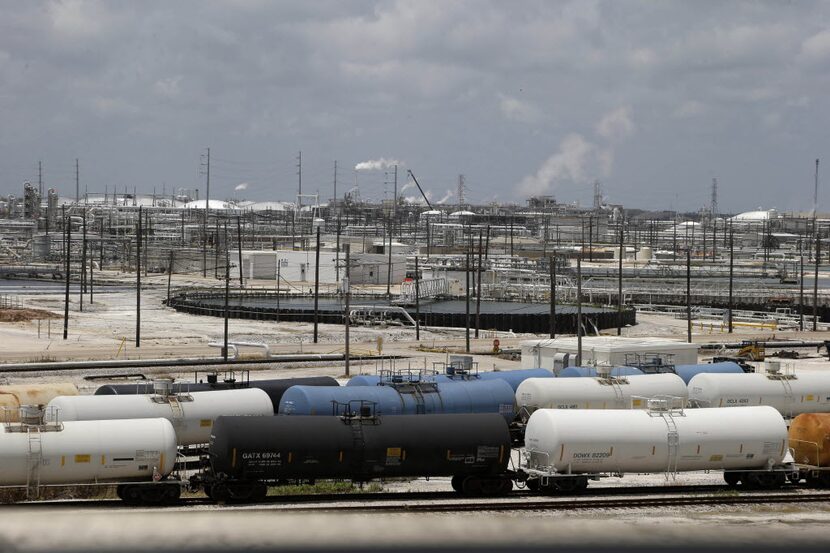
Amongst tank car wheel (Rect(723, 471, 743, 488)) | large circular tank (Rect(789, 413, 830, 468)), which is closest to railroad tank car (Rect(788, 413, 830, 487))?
large circular tank (Rect(789, 413, 830, 468))

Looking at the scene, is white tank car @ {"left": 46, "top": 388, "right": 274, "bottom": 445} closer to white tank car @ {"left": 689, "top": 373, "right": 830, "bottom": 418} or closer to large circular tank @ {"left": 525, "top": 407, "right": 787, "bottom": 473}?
large circular tank @ {"left": 525, "top": 407, "right": 787, "bottom": 473}

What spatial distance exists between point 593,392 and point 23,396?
1777 centimetres

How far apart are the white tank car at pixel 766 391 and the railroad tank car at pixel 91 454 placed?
65.8ft

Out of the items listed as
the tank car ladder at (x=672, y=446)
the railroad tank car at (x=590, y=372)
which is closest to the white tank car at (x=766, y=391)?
the railroad tank car at (x=590, y=372)

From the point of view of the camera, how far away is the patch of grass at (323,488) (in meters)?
30.0

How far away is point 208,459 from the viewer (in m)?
30.3

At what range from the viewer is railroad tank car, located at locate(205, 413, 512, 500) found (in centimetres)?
2805

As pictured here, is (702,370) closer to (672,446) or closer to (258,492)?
(672,446)

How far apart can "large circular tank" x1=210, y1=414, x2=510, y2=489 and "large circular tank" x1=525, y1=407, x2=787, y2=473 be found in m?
1.26

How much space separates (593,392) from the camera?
1502 inches

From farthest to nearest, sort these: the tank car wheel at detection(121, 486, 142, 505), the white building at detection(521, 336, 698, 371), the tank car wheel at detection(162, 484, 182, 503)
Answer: the white building at detection(521, 336, 698, 371), the tank car wheel at detection(162, 484, 182, 503), the tank car wheel at detection(121, 486, 142, 505)

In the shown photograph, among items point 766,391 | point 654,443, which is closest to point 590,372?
A: point 766,391

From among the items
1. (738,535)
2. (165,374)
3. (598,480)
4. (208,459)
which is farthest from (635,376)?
(165,374)

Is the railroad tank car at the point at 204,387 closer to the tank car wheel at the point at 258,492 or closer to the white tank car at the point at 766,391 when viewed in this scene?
the tank car wheel at the point at 258,492
